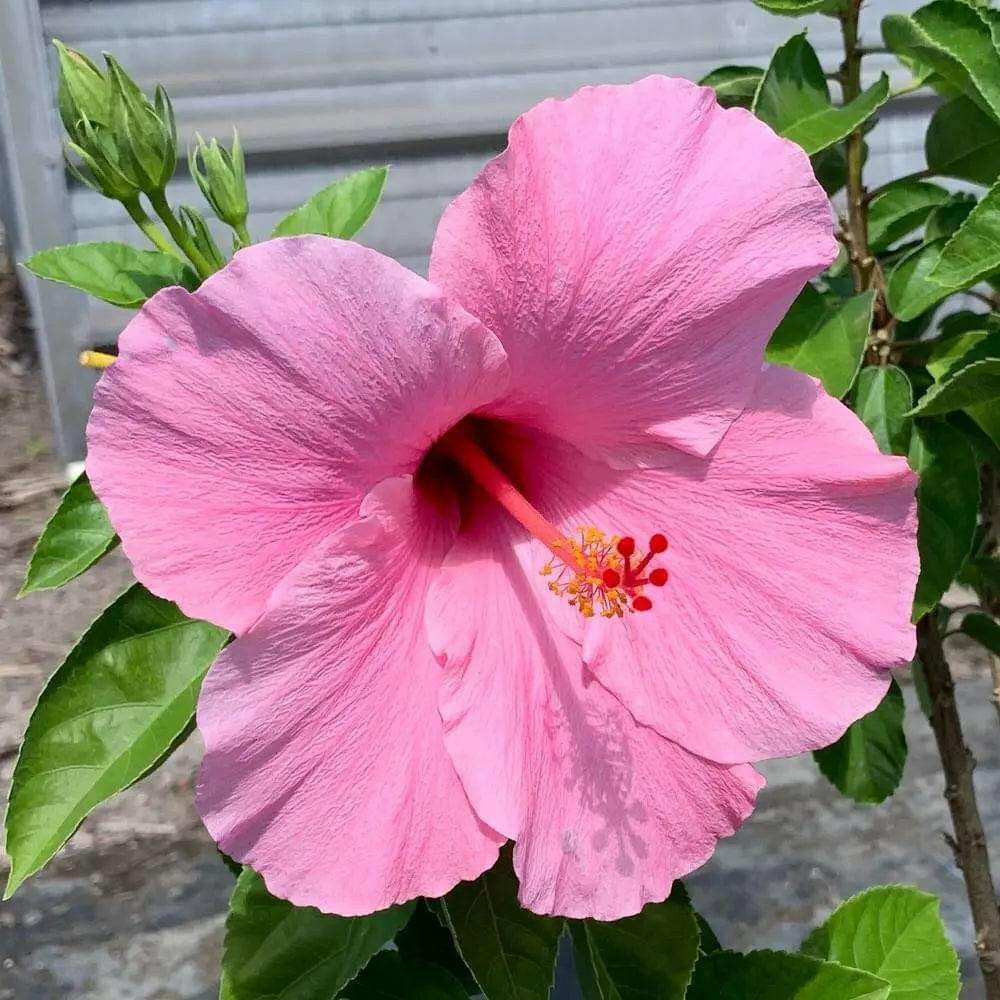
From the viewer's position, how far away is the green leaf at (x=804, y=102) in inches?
37.3

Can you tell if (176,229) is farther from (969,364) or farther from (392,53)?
(392,53)

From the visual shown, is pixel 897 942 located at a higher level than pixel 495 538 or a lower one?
lower

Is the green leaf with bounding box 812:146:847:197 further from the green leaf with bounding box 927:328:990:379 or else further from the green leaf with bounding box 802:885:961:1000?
the green leaf with bounding box 802:885:961:1000

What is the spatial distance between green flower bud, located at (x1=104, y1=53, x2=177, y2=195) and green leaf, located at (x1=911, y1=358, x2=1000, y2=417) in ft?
1.96

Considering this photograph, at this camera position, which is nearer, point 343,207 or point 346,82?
point 343,207

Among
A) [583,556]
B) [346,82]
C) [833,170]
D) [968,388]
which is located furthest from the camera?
[346,82]

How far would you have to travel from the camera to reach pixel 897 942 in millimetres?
1004

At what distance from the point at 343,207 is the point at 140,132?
0.19m

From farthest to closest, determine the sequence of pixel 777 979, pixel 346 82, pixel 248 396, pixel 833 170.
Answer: pixel 346 82
pixel 833 170
pixel 777 979
pixel 248 396

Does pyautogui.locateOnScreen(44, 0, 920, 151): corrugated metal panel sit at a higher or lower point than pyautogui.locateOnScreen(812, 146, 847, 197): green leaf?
lower

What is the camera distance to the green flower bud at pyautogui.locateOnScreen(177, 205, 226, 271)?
32.1 inches

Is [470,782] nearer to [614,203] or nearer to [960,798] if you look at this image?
[614,203]

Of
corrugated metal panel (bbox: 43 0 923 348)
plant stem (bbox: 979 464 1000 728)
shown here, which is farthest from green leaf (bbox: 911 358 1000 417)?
corrugated metal panel (bbox: 43 0 923 348)

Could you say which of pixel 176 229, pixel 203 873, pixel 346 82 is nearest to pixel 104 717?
pixel 176 229
